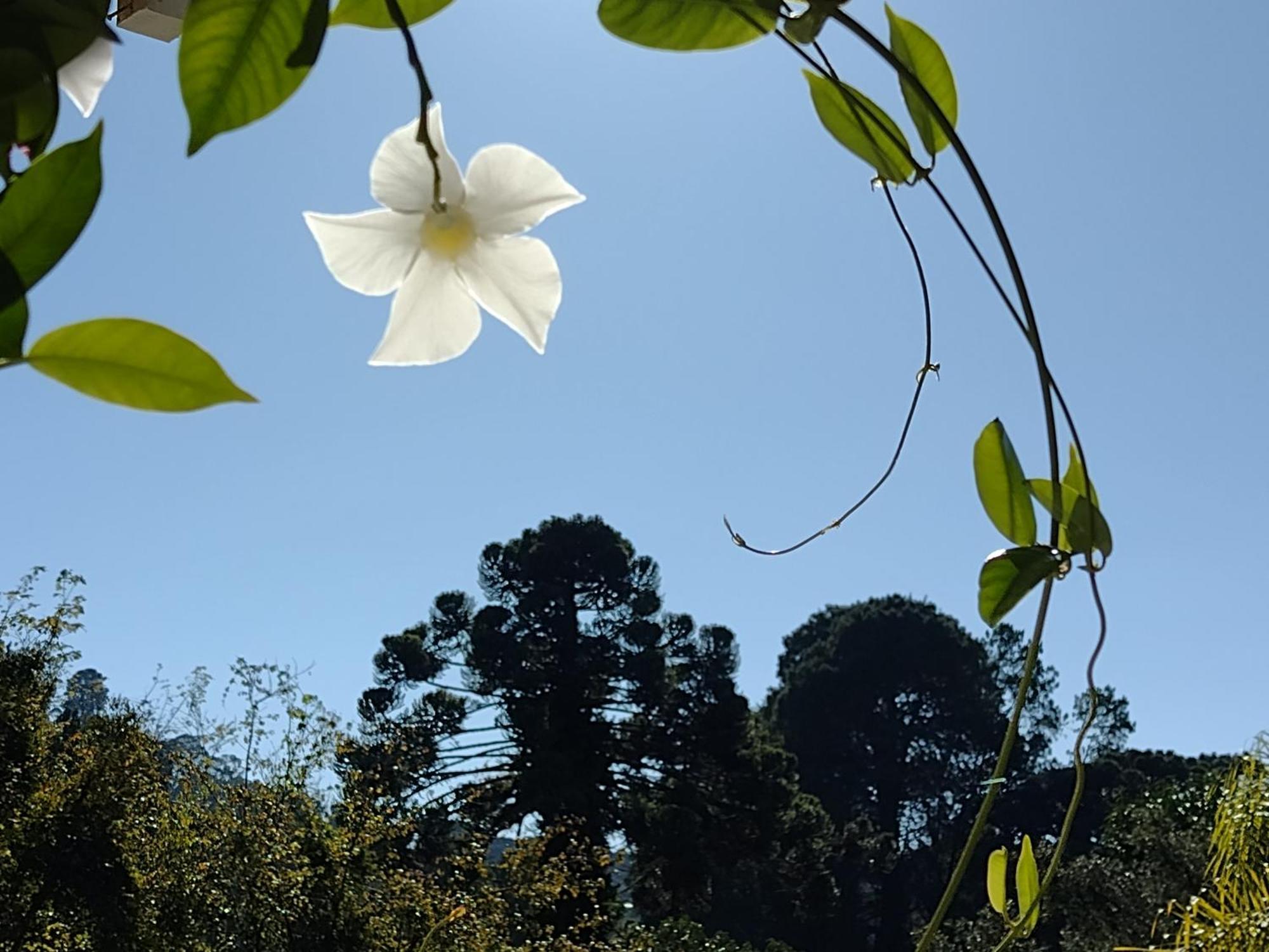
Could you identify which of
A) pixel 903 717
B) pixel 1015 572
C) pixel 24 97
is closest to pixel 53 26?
pixel 24 97

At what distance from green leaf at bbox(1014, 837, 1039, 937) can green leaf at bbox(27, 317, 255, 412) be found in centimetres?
14

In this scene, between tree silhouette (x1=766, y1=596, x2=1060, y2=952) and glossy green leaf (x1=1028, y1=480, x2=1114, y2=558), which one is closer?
glossy green leaf (x1=1028, y1=480, x2=1114, y2=558)

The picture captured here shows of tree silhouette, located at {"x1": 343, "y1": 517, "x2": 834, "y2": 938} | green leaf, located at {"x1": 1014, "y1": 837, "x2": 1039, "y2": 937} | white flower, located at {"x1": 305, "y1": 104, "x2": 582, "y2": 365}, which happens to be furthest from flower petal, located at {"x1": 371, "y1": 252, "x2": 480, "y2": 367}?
tree silhouette, located at {"x1": 343, "y1": 517, "x2": 834, "y2": 938}

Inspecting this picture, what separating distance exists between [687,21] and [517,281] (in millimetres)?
34

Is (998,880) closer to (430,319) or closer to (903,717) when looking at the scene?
(430,319)

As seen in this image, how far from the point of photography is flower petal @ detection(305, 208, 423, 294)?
122 millimetres

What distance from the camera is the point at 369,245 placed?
0.41ft

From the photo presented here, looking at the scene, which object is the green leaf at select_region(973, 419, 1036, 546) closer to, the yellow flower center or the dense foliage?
the yellow flower center

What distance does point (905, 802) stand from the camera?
1187cm

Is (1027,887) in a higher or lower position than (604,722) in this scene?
lower

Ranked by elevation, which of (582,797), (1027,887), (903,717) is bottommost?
(1027,887)

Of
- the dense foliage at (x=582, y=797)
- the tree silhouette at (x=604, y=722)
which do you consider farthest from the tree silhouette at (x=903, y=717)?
the tree silhouette at (x=604, y=722)

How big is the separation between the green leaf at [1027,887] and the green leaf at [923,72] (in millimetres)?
105

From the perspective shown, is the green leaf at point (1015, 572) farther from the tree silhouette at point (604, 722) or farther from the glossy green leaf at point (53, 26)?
the tree silhouette at point (604, 722)
